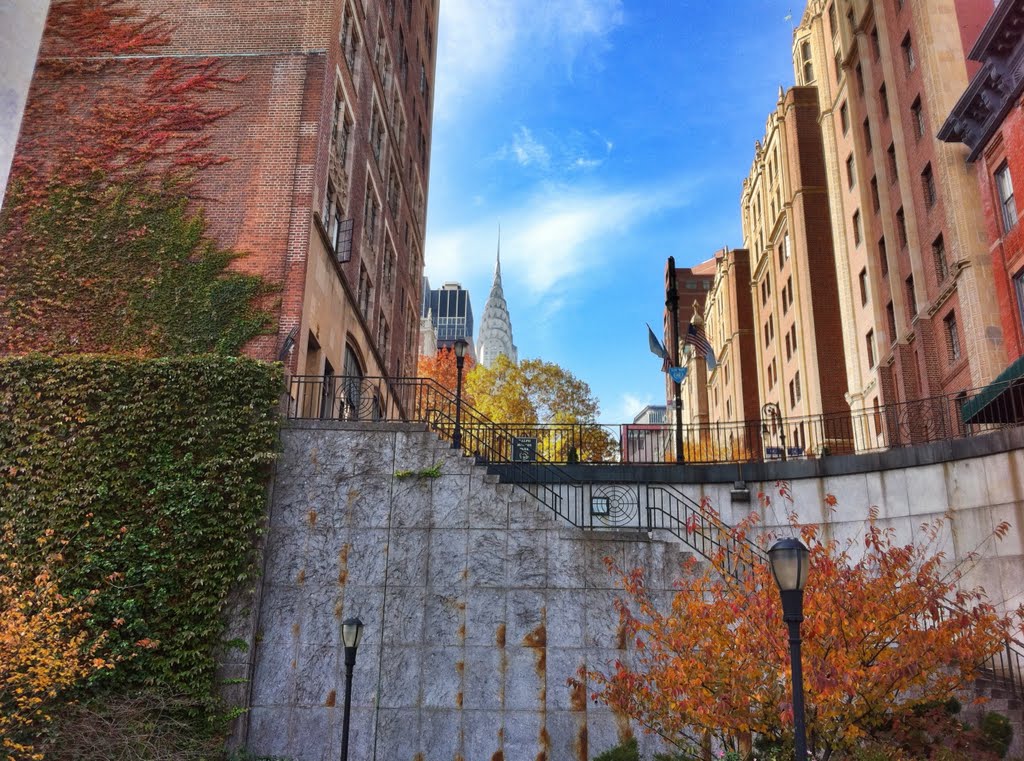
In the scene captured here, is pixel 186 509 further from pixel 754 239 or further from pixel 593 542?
pixel 754 239

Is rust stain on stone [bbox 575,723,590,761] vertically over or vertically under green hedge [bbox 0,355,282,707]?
under

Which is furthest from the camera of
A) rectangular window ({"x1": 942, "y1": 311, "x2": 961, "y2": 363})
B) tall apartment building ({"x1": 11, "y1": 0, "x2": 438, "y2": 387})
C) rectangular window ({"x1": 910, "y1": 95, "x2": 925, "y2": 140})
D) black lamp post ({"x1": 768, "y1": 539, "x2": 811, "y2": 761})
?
rectangular window ({"x1": 910, "y1": 95, "x2": 925, "y2": 140})

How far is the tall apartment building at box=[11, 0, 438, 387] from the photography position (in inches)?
892

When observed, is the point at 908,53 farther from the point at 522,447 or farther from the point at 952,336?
the point at 522,447

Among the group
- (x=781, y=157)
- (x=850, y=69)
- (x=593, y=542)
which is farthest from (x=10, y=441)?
(x=781, y=157)

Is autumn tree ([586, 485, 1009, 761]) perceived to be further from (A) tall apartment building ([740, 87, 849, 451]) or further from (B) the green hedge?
(A) tall apartment building ([740, 87, 849, 451])

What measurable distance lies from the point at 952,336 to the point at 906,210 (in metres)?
5.96

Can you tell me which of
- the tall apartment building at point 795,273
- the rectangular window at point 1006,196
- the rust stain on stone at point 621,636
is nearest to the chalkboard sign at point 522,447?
the rust stain on stone at point 621,636

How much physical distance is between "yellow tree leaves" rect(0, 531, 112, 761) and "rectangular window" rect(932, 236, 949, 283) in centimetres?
2914

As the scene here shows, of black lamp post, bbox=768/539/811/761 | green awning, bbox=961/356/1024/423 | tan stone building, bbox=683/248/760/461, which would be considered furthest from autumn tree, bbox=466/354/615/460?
black lamp post, bbox=768/539/811/761

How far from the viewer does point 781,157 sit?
59.3m

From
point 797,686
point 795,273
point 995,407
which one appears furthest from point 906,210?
point 797,686

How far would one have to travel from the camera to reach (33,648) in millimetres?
15789

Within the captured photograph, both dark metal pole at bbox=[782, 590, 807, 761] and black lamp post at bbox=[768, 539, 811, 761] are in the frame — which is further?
black lamp post at bbox=[768, 539, 811, 761]
